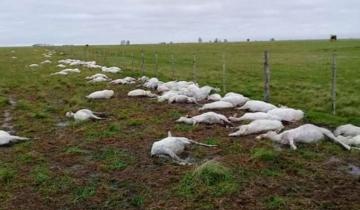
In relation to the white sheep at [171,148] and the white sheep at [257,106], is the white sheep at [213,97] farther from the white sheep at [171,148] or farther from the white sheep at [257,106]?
the white sheep at [171,148]

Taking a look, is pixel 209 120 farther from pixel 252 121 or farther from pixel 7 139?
pixel 7 139

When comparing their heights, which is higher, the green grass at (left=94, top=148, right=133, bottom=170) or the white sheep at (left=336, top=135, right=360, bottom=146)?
the white sheep at (left=336, top=135, right=360, bottom=146)

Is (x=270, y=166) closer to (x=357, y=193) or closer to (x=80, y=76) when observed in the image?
(x=357, y=193)

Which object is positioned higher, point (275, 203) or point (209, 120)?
point (209, 120)

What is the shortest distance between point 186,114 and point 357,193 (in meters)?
7.67

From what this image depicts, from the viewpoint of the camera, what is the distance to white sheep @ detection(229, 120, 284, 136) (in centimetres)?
1196

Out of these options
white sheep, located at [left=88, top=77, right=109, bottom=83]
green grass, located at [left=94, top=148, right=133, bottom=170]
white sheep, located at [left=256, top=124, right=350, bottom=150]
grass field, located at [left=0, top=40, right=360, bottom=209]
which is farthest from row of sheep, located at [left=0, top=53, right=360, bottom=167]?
white sheep, located at [left=88, top=77, right=109, bottom=83]

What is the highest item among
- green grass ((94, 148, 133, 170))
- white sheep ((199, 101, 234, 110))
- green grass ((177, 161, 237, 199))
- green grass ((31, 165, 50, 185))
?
white sheep ((199, 101, 234, 110))

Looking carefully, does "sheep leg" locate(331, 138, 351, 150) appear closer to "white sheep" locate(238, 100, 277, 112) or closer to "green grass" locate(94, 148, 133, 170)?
"white sheep" locate(238, 100, 277, 112)

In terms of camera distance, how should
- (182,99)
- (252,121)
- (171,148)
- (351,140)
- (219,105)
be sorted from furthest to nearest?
(182,99) < (219,105) < (252,121) < (351,140) < (171,148)

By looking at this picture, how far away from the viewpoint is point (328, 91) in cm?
1942

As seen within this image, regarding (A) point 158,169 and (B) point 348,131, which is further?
(B) point 348,131

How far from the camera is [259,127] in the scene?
1201cm

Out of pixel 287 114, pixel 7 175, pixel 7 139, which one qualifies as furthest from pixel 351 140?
pixel 7 139
